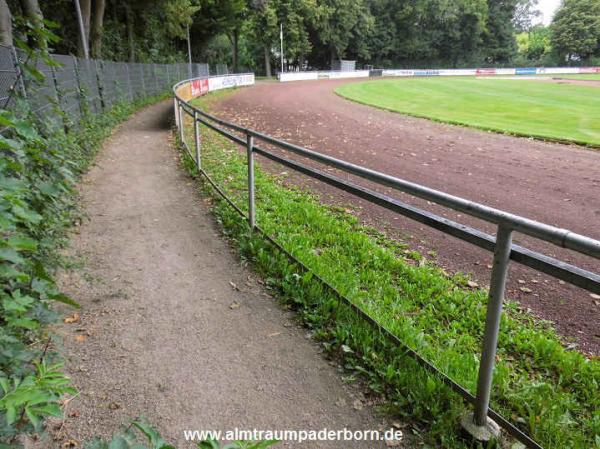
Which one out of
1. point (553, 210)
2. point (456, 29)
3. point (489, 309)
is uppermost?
point (456, 29)

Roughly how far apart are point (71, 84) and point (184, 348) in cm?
1140

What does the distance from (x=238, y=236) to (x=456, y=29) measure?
86.1 m

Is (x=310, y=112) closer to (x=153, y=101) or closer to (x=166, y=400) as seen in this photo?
(x=153, y=101)

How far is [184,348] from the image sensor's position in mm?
3463

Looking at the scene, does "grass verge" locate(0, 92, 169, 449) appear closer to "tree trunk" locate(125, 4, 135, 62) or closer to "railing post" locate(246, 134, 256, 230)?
"railing post" locate(246, 134, 256, 230)

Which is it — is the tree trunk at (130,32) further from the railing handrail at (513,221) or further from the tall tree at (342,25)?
the tall tree at (342,25)

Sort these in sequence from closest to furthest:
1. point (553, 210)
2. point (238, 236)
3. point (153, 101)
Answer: point (238, 236), point (553, 210), point (153, 101)

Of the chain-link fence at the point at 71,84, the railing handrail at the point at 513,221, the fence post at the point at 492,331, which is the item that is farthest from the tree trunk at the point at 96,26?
the fence post at the point at 492,331

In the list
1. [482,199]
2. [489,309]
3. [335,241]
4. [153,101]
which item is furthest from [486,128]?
[153,101]

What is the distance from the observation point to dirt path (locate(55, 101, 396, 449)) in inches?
109

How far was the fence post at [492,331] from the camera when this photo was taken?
2189 millimetres

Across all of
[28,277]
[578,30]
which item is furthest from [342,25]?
[28,277]

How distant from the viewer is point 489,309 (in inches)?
91.3

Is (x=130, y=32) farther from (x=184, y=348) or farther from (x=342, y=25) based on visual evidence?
(x=342, y=25)
